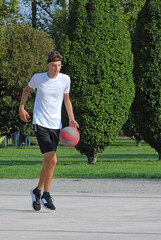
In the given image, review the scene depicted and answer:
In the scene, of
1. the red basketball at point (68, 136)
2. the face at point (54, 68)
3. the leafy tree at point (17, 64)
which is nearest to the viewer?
the face at point (54, 68)

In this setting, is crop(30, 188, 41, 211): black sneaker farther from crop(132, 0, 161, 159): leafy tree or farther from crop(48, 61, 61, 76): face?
crop(132, 0, 161, 159): leafy tree

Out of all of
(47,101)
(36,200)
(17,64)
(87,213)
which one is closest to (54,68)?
(47,101)

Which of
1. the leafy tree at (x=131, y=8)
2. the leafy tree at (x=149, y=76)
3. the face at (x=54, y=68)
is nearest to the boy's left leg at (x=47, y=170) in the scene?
the face at (x=54, y=68)

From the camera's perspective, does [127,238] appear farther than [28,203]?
No

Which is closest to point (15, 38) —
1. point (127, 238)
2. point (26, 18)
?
point (26, 18)

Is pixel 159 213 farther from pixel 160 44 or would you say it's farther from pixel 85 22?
pixel 160 44

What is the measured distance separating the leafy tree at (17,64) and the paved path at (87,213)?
1177 inches

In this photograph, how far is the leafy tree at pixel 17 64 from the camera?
42250 mm

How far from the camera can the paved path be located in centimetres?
670

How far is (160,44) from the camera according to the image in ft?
74.7

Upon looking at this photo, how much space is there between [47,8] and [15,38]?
11146mm

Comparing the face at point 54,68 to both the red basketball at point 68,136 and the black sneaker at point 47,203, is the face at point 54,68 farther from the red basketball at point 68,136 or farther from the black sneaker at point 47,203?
the black sneaker at point 47,203

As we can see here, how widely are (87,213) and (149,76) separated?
15.0m

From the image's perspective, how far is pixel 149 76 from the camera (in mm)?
22828
